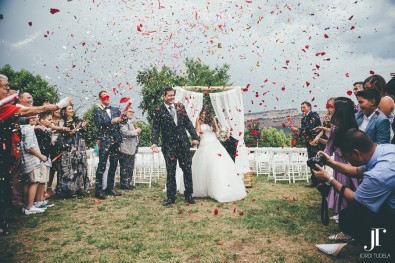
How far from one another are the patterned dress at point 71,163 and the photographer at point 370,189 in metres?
5.90

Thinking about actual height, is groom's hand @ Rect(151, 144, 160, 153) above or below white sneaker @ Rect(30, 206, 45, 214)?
above

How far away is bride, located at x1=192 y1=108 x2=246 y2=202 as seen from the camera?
5.99 metres

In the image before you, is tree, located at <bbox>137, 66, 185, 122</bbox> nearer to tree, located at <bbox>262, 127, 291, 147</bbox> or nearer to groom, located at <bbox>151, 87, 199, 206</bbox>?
tree, located at <bbox>262, 127, 291, 147</bbox>

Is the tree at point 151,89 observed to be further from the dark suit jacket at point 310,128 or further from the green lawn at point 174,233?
the green lawn at point 174,233

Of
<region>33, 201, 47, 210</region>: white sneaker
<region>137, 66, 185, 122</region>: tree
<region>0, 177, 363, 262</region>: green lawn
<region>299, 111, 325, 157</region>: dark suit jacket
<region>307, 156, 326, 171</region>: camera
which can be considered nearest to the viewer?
<region>307, 156, 326, 171</region>: camera

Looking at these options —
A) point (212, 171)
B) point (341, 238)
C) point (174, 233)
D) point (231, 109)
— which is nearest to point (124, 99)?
point (212, 171)

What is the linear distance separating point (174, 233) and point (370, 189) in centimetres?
264

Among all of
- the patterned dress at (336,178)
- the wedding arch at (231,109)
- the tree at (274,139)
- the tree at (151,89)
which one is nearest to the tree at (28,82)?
the tree at (151,89)

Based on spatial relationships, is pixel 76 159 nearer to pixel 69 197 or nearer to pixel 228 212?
pixel 69 197

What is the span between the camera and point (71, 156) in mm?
6570

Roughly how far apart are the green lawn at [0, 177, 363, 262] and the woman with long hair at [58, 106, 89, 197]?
70cm

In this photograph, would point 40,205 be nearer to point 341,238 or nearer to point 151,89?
point 341,238

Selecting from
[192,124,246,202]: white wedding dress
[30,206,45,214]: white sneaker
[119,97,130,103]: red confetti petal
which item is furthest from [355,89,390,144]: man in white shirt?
[30,206,45,214]: white sneaker

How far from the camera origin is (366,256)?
2818mm
